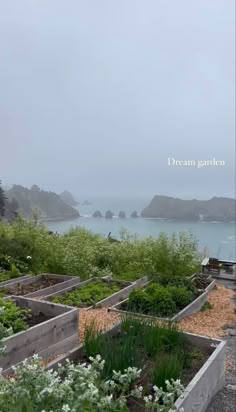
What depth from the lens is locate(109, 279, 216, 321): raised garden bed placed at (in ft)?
18.3

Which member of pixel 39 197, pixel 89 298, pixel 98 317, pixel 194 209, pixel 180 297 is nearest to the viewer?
pixel 98 317

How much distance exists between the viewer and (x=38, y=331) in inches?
148

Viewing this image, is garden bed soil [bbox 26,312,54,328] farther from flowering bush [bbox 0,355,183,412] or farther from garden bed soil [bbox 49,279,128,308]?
flowering bush [bbox 0,355,183,412]

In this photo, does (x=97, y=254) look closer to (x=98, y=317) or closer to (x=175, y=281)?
(x=175, y=281)

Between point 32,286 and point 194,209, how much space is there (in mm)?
12647

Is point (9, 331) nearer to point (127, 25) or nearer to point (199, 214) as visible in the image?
point (199, 214)

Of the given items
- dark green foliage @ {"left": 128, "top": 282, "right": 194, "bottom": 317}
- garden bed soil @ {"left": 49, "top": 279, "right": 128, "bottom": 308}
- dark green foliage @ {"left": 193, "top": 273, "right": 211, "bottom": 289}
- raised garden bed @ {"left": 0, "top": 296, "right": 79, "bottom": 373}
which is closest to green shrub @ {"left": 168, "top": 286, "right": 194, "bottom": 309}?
dark green foliage @ {"left": 128, "top": 282, "right": 194, "bottom": 317}

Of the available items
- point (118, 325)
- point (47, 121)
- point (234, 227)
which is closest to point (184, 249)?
point (118, 325)

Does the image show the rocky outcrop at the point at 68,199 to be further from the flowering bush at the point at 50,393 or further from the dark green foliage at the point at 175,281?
the flowering bush at the point at 50,393

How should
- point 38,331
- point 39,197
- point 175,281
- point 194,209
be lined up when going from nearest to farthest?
point 38,331
point 175,281
point 39,197
point 194,209

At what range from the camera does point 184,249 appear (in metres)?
8.43

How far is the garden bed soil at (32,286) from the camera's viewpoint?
19.9 feet

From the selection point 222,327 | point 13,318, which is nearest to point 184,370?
point 13,318

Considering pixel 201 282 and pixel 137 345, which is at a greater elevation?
pixel 137 345
